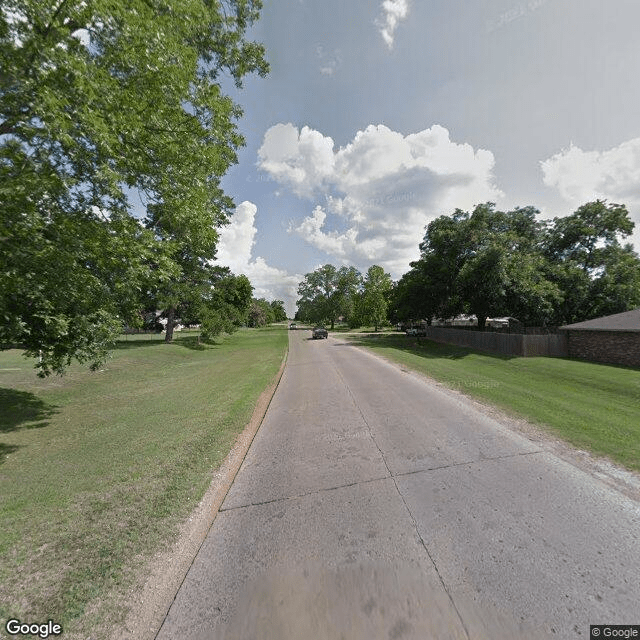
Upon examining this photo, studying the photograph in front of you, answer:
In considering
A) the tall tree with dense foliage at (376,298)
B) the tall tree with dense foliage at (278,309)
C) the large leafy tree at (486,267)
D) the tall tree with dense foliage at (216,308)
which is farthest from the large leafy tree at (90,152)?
the tall tree with dense foliage at (278,309)

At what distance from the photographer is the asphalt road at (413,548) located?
2.48 m

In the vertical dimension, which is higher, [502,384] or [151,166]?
[151,166]

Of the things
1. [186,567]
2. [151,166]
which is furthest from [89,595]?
[151,166]

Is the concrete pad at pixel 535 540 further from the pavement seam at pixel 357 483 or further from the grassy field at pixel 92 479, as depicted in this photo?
the grassy field at pixel 92 479

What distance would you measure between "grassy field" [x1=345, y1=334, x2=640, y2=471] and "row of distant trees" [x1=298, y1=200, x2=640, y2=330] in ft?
32.9

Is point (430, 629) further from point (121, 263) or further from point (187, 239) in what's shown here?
point (187, 239)

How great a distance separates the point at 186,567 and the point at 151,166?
6875 millimetres

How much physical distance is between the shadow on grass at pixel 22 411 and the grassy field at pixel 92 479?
2cm

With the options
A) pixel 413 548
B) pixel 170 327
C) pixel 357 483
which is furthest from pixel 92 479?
pixel 170 327

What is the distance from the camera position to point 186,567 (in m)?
3.14

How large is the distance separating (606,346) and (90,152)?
80.4ft

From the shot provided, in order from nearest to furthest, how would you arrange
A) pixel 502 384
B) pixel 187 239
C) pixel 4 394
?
pixel 187 239 < pixel 4 394 < pixel 502 384

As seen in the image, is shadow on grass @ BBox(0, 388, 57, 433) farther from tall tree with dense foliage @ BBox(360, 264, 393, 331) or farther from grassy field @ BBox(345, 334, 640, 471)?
tall tree with dense foliage @ BBox(360, 264, 393, 331)

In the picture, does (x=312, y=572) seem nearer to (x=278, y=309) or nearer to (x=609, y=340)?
(x=609, y=340)
